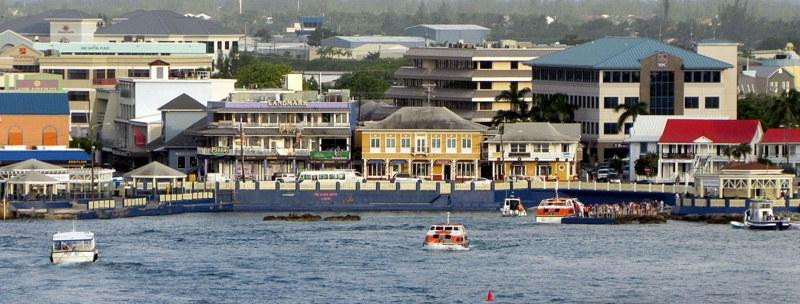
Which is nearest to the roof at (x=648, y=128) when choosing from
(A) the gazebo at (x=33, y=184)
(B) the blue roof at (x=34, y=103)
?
(B) the blue roof at (x=34, y=103)

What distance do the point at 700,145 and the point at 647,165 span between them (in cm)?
263

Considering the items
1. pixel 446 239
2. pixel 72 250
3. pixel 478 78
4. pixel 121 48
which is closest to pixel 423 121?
pixel 478 78

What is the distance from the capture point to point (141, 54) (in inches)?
6073

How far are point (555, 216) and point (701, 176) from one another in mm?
9755

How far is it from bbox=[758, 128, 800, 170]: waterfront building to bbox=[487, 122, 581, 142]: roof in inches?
348

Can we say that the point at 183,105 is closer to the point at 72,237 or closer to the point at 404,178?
the point at 404,178

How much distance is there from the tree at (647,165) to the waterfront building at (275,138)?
1351 centimetres

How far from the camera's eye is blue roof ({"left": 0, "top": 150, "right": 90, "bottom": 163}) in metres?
122

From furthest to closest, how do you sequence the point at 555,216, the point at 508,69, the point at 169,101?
the point at 508,69 → the point at 169,101 → the point at 555,216

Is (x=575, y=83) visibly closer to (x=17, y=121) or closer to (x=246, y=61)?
(x=17, y=121)

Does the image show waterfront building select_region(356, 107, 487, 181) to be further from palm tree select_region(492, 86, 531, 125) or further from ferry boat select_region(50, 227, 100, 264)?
ferry boat select_region(50, 227, 100, 264)

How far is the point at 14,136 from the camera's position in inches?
4916

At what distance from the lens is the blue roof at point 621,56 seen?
135 metres

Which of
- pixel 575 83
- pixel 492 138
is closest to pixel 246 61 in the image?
pixel 575 83
